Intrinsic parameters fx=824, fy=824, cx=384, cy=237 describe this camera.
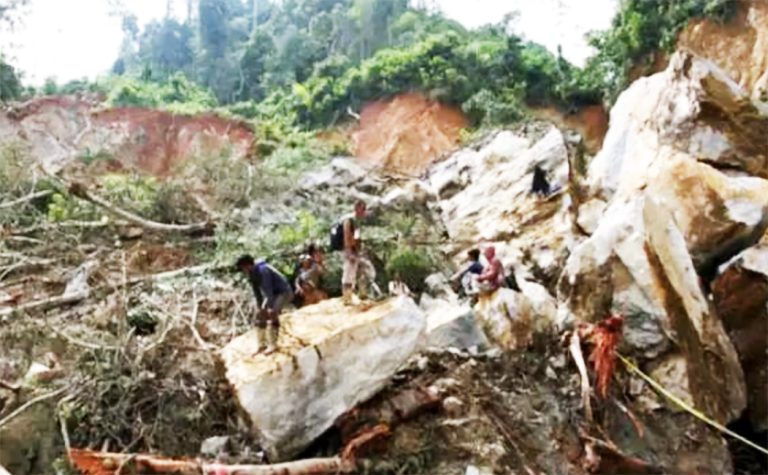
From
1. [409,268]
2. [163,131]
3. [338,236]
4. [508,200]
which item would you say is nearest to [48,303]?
[338,236]

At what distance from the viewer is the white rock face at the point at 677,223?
8688 mm

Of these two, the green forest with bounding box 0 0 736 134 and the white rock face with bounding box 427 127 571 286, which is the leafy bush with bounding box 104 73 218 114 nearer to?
the green forest with bounding box 0 0 736 134

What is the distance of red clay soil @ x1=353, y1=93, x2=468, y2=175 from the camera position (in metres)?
20.7

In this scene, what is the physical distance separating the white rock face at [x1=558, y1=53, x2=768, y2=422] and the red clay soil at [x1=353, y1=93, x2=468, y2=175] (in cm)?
836

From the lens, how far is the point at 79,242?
10.5 m

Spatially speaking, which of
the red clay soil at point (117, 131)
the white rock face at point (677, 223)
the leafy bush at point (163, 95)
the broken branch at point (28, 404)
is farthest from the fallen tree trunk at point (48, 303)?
the leafy bush at point (163, 95)

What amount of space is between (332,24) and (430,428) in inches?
880

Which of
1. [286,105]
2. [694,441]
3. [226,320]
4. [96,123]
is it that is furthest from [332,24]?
[694,441]

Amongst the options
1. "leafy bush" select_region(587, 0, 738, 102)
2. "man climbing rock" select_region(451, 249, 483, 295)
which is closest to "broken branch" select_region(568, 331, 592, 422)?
"man climbing rock" select_region(451, 249, 483, 295)

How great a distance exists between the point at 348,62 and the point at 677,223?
1609 centimetres

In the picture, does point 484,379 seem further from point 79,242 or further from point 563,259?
point 79,242

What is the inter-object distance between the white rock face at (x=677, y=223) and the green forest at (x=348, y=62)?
5.17m

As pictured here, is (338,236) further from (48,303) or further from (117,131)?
(117,131)

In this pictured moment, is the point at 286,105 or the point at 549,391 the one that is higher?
the point at 286,105
